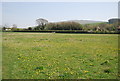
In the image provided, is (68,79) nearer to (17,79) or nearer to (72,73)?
(72,73)

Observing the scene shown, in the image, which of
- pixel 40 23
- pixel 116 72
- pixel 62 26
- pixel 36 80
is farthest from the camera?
pixel 40 23

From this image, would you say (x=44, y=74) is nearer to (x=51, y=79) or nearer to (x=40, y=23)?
(x=51, y=79)

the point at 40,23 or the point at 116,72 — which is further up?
the point at 40,23

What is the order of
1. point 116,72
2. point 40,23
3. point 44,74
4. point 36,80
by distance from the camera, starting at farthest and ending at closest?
point 40,23 < point 116,72 < point 44,74 < point 36,80

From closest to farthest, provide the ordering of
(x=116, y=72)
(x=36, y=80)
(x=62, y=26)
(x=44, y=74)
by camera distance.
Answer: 1. (x=36, y=80)
2. (x=44, y=74)
3. (x=116, y=72)
4. (x=62, y=26)

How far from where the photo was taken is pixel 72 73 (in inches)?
263

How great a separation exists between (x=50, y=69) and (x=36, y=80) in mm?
1655

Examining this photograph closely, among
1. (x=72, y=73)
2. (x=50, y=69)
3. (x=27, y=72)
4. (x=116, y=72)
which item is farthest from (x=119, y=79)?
(x=27, y=72)

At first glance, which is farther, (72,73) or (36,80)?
(72,73)

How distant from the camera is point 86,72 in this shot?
22.6ft

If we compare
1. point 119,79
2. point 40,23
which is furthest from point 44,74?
point 40,23

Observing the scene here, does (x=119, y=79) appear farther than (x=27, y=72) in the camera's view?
No

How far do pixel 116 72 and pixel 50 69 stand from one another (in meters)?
3.34

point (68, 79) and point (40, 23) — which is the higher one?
point (40, 23)
